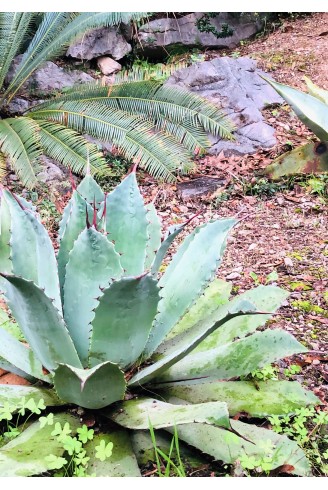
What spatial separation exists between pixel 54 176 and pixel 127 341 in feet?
9.88

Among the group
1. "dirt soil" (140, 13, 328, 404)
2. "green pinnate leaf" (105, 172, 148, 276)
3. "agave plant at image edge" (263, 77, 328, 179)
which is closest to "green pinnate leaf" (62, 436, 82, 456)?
"green pinnate leaf" (105, 172, 148, 276)

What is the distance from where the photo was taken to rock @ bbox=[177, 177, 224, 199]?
13.0ft

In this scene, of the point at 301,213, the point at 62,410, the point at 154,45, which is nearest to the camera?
the point at 62,410

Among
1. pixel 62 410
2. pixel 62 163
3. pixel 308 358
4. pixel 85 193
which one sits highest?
pixel 85 193

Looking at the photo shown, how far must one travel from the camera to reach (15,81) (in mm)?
4875

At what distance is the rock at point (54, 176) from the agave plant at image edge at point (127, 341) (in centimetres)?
251

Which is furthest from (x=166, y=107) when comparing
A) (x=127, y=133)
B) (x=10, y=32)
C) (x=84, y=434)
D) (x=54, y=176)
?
(x=84, y=434)

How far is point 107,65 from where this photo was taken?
6.15 meters

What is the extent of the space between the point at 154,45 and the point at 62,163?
2.93 m

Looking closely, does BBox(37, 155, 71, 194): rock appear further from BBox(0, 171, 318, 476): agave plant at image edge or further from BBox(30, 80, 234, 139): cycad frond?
BBox(0, 171, 318, 476): agave plant at image edge

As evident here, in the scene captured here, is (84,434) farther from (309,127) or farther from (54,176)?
(54,176)

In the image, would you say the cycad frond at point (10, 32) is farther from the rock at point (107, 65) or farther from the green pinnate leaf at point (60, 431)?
the green pinnate leaf at point (60, 431)

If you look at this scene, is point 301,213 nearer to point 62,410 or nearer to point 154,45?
point 62,410

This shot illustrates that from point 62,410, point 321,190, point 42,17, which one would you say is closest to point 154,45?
point 42,17
